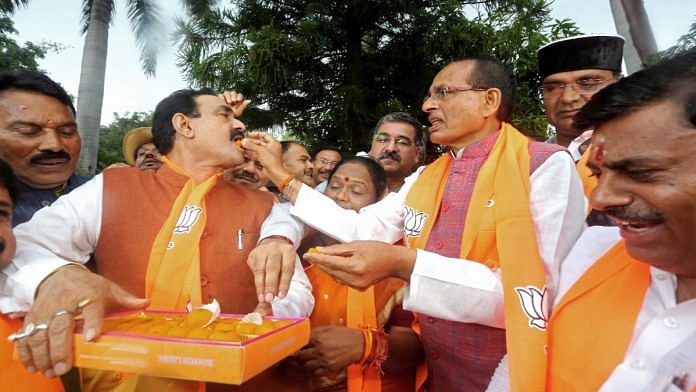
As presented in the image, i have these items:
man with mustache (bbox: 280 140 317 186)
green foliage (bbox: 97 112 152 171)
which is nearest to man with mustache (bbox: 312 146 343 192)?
man with mustache (bbox: 280 140 317 186)

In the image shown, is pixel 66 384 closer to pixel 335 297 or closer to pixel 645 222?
pixel 335 297

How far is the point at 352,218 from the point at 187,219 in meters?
0.86

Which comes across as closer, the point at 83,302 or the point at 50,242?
the point at 83,302

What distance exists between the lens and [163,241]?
201 cm

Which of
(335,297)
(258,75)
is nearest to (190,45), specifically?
(258,75)

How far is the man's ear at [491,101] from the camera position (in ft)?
7.23

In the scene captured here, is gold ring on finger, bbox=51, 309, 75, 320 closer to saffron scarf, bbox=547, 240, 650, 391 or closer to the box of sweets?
the box of sweets

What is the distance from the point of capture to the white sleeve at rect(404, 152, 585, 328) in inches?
66.1

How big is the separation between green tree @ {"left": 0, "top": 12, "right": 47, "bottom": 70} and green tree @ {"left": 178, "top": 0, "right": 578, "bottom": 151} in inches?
464

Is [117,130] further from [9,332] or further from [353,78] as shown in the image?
[9,332]

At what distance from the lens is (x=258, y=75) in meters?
10.9

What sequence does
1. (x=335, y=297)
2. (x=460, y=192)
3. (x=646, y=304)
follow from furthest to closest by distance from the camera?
(x=335, y=297), (x=460, y=192), (x=646, y=304)

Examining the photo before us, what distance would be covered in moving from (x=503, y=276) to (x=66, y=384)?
1.68m

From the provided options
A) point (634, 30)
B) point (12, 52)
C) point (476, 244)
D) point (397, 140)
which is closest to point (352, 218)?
point (476, 244)
